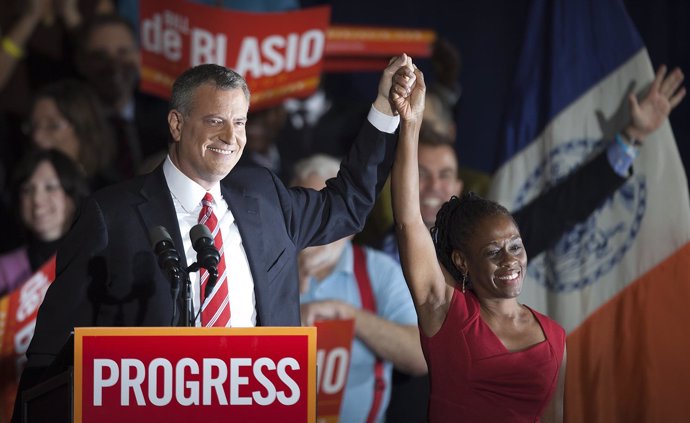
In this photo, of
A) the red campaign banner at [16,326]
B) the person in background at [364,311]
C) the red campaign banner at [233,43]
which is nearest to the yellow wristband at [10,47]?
the red campaign banner at [233,43]

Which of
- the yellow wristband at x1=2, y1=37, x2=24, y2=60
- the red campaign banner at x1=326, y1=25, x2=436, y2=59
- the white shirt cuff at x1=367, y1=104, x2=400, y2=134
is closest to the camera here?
the white shirt cuff at x1=367, y1=104, x2=400, y2=134

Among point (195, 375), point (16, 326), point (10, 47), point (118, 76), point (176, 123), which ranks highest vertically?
point (10, 47)

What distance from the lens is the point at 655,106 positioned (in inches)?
160

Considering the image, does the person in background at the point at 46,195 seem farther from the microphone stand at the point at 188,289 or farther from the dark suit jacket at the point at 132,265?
the microphone stand at the point at 188,289

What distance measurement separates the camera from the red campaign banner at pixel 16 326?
4039mm

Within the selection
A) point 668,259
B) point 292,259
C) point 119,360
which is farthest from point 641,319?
point 119,360

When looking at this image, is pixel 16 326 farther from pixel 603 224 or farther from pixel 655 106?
pixel 655 106

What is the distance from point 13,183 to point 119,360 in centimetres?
244

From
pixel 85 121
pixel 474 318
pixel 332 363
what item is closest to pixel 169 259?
pixel 474 318

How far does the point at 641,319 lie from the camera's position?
404 centimetres

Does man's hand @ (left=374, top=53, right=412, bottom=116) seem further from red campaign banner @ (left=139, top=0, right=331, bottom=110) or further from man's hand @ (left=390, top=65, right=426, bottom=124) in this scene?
red campaign banner @ (left=139, top=0, right=331, bottom=110)

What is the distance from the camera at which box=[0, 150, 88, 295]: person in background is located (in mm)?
4590

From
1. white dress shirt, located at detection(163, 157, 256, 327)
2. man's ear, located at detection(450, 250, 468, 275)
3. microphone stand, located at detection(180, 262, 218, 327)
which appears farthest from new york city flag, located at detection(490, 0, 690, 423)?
microphone stand, located at detection(180, 262, 218, 327)

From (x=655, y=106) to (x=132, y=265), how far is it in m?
2.11
